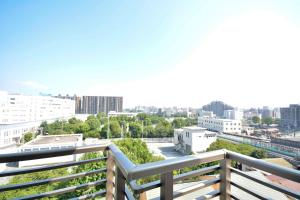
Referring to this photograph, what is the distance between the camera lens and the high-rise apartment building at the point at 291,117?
110 feet

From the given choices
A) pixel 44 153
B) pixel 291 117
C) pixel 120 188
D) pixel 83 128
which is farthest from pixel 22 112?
pixel 291 117

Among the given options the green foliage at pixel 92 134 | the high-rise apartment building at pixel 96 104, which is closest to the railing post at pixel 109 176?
the green foliage at pixel 92 134

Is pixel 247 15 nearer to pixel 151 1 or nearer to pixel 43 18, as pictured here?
→ pixel 151 1

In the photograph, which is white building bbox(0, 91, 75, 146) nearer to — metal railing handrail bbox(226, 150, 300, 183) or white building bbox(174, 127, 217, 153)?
white building bbox(174, 127, 217, 153)

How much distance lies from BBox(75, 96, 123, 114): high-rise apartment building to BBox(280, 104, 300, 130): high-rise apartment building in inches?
1520

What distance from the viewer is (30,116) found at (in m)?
33.8

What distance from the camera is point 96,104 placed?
52.0 m

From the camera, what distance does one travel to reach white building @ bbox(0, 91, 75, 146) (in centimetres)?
1975

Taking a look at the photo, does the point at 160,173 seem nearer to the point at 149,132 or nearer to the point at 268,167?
the point at 268,167

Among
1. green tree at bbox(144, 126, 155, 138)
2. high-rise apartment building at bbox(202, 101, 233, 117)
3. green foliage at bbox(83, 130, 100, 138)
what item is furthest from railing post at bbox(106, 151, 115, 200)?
high-rise apartment building at bbox(202, 101, 233, 117)

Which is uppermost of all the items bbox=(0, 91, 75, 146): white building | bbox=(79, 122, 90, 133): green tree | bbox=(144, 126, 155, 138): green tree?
bbox=(0, 91, 75, 146): white building

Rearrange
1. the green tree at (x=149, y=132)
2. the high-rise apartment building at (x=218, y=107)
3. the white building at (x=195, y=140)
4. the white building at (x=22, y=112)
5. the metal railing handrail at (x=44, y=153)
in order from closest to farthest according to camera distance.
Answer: the metal railing handrail at (x=44, y=153), the white building at (x=195, y=140), the white building at (x=22, y=112), the green tree at (x=149, y=132), the high-rise apartment building at (x=218, y=107)

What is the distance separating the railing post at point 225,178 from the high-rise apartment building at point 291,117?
41.0 metres

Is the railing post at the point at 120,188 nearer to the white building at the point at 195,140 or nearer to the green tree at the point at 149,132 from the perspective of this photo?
the white building at the point at 195,140
